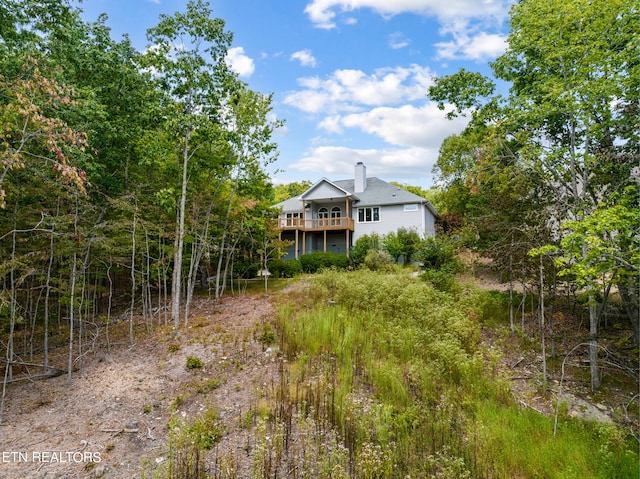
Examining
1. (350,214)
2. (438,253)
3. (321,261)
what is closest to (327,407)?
(438,253)

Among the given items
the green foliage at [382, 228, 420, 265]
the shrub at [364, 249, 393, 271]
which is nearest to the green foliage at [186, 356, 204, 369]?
the shrub at [364, 249, 393, 271]

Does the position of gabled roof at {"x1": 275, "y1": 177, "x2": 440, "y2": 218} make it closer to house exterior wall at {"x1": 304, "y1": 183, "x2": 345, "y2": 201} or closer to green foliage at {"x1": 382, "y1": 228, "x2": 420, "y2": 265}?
house exterior wall at {"x1": 304, "y1": 183, "x2": 345, "y2": 201}

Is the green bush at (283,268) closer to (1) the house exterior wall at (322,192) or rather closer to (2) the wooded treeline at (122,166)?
(2) the wooded treeline at (122,166)

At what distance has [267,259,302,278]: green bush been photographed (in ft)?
58.6

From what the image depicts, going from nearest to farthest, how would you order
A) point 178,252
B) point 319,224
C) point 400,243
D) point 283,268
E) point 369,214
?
point 178,252, point 283,268, point 400,243, point 369,214, point 319,224

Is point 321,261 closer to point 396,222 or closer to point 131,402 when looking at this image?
point 396,222

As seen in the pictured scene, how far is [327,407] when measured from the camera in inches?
198

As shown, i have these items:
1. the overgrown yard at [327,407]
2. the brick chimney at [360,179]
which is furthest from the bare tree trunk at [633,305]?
the brick chimney at [360,179]

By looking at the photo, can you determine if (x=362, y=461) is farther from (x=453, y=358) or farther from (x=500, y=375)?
(x=500, y=375)

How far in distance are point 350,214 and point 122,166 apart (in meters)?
15.5

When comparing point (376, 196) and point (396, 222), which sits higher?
point (376, 196)

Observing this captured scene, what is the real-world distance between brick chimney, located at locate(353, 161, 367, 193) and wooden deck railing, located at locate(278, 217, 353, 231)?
11.0 ft

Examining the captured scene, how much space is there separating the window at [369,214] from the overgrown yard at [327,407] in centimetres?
1369

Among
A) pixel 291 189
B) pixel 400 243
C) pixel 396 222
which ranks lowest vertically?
pixel 400 243
